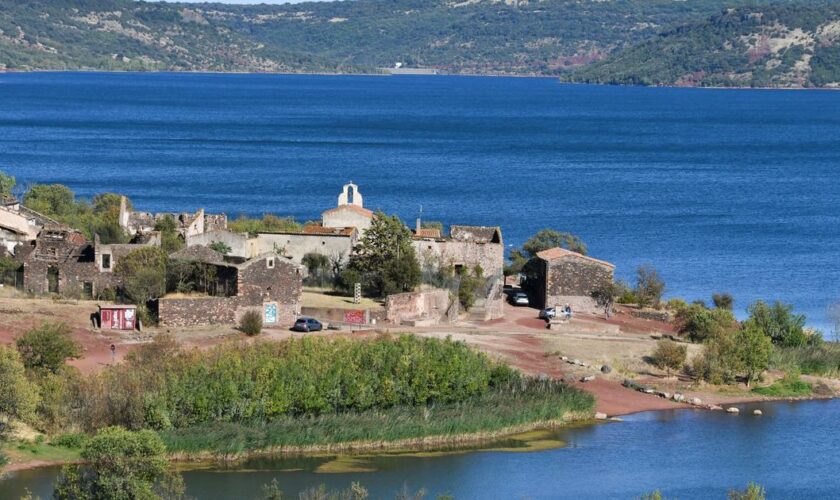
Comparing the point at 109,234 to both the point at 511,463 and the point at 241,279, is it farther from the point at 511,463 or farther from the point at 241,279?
the point at 511,463

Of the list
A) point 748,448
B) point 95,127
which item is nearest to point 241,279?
point 748,448

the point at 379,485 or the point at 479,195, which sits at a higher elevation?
the point at 479,195

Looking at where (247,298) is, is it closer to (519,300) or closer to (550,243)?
(519,300)

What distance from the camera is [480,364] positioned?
148ft

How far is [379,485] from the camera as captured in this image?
37.8 meters

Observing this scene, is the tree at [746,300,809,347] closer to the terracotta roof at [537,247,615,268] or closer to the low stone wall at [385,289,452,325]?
the terracotta roof at [537,247,615,268]

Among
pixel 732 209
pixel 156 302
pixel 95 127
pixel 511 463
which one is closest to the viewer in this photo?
pixel 511 463

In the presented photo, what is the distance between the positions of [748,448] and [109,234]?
89.5 ft

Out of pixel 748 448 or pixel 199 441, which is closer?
pixel 199 441

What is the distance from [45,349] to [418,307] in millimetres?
14558

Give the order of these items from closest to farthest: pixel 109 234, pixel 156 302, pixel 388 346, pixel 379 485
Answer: pixel 379 485, pixel 388 346, pixel 156 302, pixel 109 234

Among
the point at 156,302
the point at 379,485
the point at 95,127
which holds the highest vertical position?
the point at 95,127

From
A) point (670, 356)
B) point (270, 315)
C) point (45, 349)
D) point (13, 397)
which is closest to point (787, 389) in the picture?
point (670, 356)

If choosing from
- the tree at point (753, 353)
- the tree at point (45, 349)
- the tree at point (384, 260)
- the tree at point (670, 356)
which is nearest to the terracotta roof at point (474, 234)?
the tree at point (384, 260)
